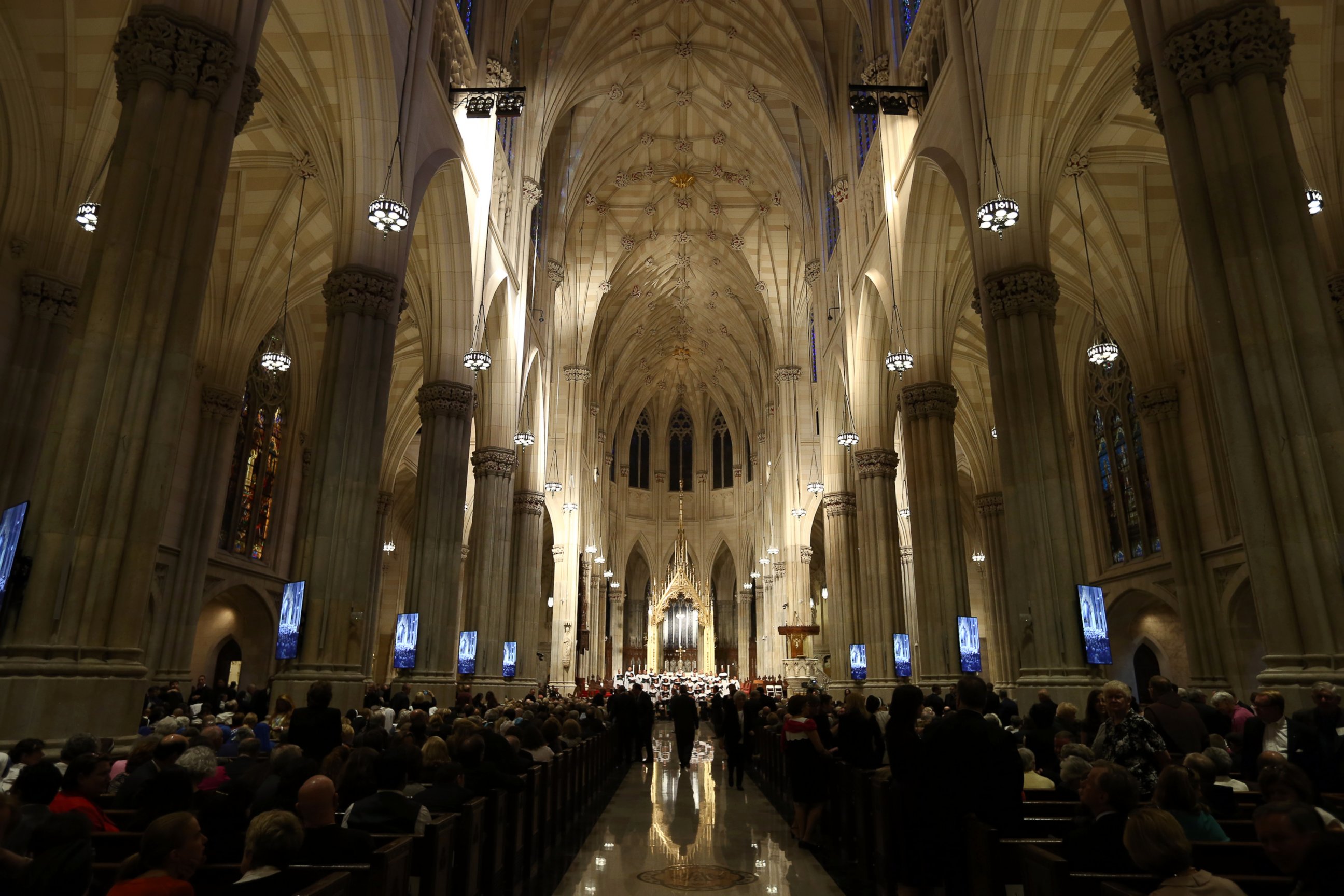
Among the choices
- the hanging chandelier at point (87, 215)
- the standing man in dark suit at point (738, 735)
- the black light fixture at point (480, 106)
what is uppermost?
the black light fixture at point (480, 106)

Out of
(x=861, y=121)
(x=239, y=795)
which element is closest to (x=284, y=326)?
(x=861, y=121)

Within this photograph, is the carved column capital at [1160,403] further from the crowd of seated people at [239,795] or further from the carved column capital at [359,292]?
the crowd of seated people at [239,795]

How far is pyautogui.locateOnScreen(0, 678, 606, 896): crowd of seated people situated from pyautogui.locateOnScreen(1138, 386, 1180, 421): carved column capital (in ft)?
61.9

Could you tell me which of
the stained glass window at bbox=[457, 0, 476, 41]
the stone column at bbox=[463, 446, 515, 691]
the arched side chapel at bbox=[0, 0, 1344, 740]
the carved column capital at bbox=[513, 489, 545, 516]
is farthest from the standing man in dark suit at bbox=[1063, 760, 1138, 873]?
the carved column capital at bbox=[513, 489, 545, 516]

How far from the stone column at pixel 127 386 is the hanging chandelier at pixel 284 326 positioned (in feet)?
27.5

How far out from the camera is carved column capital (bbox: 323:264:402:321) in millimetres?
12023

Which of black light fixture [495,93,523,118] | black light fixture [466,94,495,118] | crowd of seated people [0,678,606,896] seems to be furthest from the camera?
black light fixture [495,93,523,118]

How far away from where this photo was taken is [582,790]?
10305 millimetres

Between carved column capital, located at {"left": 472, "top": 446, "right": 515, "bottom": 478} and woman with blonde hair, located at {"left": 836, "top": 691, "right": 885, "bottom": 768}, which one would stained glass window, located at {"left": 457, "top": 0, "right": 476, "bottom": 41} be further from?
woman with blonde hair, located at {"left": 836, "top": 691, "right": 885, "bottom": 768}

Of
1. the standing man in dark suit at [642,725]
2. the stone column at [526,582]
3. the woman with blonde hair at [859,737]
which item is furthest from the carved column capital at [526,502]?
the woman with blonde hair at [859,737]

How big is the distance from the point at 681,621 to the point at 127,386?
4322 cm

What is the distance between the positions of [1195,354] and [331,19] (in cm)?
1996

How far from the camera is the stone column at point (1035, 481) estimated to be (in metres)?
10.8

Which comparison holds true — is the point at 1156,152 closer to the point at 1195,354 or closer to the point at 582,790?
the point at 1195,354
